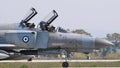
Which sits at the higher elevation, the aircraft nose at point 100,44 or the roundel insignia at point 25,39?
the roundel insignia at point 25,39

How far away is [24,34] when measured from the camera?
22656 mm

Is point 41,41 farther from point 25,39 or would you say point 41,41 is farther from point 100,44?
point 100,44

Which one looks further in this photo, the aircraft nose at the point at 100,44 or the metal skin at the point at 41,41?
the aircraft nose at the point at 100,44

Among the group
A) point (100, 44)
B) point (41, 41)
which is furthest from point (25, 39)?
point (100, 44)

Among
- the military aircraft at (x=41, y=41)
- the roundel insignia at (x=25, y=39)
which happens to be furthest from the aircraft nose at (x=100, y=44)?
the roundel insignia at (x=25, y=39)

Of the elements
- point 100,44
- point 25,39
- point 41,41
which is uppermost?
point 25,39

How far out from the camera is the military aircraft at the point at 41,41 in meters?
22.6

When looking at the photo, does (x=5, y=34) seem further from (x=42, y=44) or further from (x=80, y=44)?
(x=80, y=44)

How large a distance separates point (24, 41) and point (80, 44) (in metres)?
2.83

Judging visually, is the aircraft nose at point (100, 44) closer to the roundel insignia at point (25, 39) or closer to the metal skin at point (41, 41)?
the metal skin at point (41, 41)

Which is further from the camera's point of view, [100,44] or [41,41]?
[100,44]

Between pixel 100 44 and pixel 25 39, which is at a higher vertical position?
pixel 25 39

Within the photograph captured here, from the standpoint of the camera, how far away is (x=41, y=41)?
2262 centimetres

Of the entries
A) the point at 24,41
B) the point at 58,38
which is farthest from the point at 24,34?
the point at 58,38
